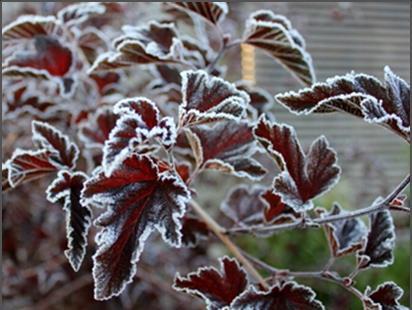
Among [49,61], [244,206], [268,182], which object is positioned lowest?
[268,182]

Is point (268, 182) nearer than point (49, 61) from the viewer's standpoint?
No

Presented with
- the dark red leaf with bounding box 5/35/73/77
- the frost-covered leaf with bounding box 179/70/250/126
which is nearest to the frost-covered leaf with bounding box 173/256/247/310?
the frost-covered leaf with bounding box 179/70/250/126

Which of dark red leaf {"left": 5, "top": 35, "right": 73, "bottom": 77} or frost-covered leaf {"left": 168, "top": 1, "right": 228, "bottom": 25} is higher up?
frost-covered leaf {"left": 168, "top": 1, "right": 228, "bottom": 25}

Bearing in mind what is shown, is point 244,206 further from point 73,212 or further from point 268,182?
point 268,182

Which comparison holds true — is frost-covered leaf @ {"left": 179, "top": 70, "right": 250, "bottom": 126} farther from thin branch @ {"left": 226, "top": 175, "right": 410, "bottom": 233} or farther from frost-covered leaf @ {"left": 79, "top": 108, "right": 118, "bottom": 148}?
frost-covered leaf @ {"left": 79, "top": 108, "right": 118, "bottom": 148}

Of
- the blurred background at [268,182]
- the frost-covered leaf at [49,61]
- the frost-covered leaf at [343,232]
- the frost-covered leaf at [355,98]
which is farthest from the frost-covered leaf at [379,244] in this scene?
the blurred background at [268,182]

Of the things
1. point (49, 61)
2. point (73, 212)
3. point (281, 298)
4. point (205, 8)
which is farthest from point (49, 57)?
point (281, 298)

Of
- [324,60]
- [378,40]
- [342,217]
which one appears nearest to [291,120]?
[324,60]

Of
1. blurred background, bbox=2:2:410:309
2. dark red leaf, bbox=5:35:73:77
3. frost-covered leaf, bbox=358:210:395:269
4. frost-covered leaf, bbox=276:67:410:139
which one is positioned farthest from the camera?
blurred background, bbox=2:2:410:309
